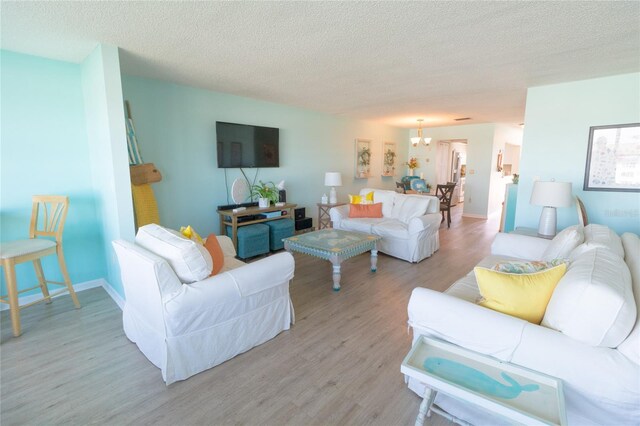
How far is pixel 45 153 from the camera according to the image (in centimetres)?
279

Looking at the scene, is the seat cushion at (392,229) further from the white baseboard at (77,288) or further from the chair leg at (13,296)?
the chair leg at (13,296)

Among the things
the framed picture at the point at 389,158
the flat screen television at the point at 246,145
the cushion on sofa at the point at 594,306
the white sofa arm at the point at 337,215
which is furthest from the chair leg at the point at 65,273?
the framed picture at the point at 389,158

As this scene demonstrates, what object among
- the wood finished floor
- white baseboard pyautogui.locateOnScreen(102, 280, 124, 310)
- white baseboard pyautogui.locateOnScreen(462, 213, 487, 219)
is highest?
white baseboard pyautogui.locateOnScreen(462, 213, 487, 219)

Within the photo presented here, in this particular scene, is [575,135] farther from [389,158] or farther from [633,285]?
[389,158]

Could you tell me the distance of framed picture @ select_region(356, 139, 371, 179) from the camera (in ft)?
21.9

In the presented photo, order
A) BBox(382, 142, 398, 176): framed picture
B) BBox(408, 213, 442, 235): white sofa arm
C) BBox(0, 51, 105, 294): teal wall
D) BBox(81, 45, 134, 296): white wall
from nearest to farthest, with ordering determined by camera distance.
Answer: BBox(81, 45, 134, 296): white wall, BBox(0, 51, 105, 294): teal wall, BBox(408, 213, 442, 235): white sofa arm, BBox(382, 142, 398, 176): framed picture

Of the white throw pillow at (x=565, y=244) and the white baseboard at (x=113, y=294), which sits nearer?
the white throw pillow at (x=565, y=244)

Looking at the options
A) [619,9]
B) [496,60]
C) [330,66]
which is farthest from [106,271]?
[619,9]

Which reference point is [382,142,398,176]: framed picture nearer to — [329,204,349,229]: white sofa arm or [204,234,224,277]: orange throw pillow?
[329,204,349,229]: white sofa arm

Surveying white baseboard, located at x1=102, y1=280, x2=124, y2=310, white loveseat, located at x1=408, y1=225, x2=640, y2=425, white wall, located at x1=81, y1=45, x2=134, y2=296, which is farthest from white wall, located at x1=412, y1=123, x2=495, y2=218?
white baseboard, located at x1=102, y1=280, x2=124, y2=310

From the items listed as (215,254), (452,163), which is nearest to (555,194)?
(215,254)

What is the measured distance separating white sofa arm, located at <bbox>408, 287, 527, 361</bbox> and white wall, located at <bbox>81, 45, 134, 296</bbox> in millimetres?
2475

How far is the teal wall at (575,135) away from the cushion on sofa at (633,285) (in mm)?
1434

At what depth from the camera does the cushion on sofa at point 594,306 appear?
118 cm
